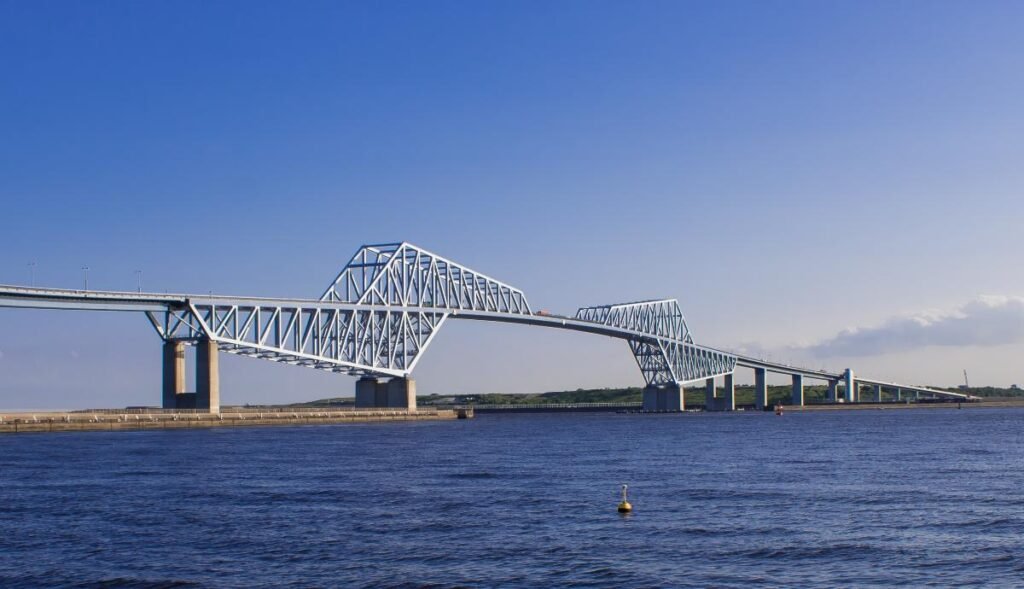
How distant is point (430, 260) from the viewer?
5714 inches

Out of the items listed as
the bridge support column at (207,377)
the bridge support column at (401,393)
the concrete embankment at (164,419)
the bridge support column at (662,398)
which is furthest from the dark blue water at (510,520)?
the bridge support column at (662,398)

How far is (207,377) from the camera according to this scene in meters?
102

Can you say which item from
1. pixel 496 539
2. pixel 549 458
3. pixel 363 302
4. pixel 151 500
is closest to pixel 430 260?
pixel 363 302

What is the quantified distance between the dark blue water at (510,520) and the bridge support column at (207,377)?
4067cm

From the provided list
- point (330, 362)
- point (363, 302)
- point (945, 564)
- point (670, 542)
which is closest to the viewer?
point (945, 564)

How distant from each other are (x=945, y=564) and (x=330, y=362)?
102446 mm

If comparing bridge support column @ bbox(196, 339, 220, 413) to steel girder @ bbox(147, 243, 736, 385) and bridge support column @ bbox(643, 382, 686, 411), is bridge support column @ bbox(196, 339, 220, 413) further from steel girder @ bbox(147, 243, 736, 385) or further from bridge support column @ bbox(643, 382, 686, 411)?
bridge support column @ bbox(643, 382, 686, 411)

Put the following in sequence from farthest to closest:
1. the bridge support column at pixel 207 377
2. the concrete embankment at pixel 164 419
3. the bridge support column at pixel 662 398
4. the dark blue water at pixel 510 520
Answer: the bridge support column at pixel 662 398 < the bridge support column at pixel 207 377 < the concrete embankment at pixel 164 419 < the dark blue water at pixel 510 520

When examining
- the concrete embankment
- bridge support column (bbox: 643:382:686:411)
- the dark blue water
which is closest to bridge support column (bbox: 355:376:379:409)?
the concrete embankment

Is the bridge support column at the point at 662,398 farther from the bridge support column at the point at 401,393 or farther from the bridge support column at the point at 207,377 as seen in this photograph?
the bridge support column at the point at 207,377

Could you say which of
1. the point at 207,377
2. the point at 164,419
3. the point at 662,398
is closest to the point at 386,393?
the point at 207,377

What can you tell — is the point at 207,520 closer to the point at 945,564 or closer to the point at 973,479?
the point at 945,564

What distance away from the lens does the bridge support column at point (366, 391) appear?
13462 cm

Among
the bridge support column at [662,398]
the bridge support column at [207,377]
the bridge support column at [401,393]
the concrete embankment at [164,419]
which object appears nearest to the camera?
the concrete embankment at [164,419]
